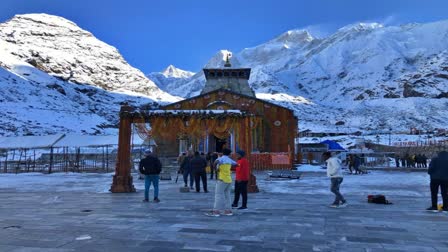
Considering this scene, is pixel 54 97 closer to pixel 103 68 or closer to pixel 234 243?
pixel 103 68

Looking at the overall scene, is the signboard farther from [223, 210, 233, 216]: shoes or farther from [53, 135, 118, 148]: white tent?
[223, 210, 233, 216]: shoes

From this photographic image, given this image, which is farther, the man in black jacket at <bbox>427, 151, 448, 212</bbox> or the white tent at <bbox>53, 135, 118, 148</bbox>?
the white tent at <bbox>53, 135, 118, 148</bbox>

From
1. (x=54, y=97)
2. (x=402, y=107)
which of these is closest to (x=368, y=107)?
(x=402, y=107)

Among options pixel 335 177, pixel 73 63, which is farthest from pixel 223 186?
pixel 73 63

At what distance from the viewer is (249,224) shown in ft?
26.6

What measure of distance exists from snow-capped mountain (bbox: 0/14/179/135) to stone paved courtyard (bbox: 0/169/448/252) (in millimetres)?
68271

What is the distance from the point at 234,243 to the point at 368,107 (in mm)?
132000

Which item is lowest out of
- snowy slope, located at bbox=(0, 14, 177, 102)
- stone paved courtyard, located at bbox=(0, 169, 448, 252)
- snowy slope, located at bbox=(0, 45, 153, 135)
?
stone paved courtyard, located at bbox=(0, 169, 448, 252)

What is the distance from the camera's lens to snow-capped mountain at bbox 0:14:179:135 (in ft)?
287

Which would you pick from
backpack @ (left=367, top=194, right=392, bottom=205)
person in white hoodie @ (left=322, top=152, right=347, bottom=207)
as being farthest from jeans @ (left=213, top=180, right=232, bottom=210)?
backpack @ (left=367, top=194, right=392, bottom=205)

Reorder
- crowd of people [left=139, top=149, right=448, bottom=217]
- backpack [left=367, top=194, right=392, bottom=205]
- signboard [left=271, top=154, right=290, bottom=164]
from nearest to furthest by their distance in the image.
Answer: crowd of people [left=139, top=149, right=448, bottom=217], backpack [left=367, top=194, right=392, bottom=205], signboard [left=271, top=154, right=290, bottom=164]

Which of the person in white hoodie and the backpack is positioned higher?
the person in white hoodie

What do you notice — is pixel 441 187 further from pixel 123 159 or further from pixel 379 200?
pixel 123 159

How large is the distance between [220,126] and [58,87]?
117032 millimetres
